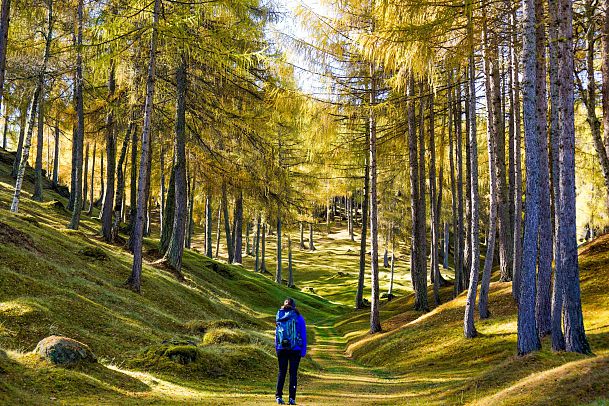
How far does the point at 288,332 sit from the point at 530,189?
5.48 metres

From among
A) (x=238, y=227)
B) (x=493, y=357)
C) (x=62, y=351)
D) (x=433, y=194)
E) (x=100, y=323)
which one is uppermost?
(x=433, y=194)

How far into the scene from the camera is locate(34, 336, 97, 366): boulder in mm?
8383

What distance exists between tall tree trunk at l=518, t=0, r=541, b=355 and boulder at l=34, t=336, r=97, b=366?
8503 mm

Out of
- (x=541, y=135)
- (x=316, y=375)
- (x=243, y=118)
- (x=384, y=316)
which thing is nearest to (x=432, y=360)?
(x=316, y=375)

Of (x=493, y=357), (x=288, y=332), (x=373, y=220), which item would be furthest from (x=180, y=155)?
(x=493, y=357)

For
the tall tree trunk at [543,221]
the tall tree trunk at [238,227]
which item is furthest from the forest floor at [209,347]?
the tall tree trunk at [238,227]

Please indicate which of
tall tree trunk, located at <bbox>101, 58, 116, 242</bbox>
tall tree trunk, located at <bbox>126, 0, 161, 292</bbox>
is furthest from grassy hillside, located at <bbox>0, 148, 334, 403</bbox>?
tall tree trunk, located at <bbox>101, 58, 116, 242</bbox>

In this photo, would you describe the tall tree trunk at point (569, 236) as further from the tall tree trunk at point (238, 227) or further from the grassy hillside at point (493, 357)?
the tall tree trunk at point (238, 227)

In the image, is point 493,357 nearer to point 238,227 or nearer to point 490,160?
point 490,160

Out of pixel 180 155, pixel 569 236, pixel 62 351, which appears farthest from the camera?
pixel 180 155

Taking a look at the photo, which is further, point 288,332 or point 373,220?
point 373,220

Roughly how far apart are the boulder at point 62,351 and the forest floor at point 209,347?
0.64 feet

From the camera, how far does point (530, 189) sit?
9594 mm

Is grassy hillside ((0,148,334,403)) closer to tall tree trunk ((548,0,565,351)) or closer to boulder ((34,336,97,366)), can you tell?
boulder ((34,336,97,366))
